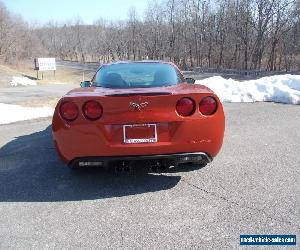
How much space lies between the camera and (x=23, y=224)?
3244mm

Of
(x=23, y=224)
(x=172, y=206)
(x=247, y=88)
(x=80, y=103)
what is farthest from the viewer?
(x=247, y=88)

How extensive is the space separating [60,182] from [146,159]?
1.21 meters

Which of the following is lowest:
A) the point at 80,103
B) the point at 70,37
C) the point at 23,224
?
the point at 23,224

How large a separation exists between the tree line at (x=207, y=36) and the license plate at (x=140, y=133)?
5003cm

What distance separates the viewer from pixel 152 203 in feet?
11.7

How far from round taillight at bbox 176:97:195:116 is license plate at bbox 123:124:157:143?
0.32 meters

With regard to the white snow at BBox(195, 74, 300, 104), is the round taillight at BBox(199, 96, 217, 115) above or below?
above

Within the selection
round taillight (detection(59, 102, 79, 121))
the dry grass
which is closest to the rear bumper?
round taillight (detection(59, 102, 79, 121))

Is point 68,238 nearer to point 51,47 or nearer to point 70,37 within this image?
point 70,37

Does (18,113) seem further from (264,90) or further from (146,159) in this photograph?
(264,90)

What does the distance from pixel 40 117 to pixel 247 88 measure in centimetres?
630

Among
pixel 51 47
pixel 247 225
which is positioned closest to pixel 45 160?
pixel 247 225

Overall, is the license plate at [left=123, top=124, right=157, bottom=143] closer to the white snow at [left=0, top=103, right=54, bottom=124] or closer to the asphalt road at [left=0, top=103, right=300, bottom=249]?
the asphalt road at [left=0, top=103, right=300, bottom=249]

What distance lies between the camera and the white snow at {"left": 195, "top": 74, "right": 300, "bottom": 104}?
407 inches
